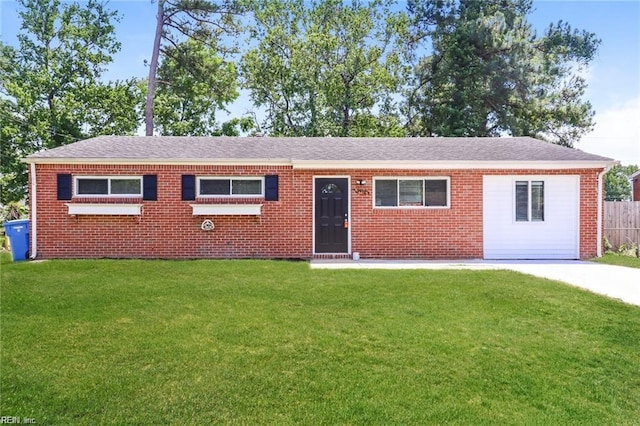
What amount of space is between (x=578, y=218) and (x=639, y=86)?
6.03 meters

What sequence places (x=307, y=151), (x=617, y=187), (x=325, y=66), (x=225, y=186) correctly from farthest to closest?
(x=617, y=187)
(x=325, y=66)
(x=307, y=151)
(x=225, y=186)

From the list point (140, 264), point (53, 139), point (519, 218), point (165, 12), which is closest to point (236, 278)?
point (140, 264)

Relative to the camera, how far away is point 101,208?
411 inches

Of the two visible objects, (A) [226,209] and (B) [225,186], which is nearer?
(A) [226,209]

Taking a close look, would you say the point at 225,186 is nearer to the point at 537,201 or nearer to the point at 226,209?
the point at 226,209

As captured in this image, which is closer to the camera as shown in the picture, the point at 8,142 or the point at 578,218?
the point at 578,218

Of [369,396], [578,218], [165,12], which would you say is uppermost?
[165,12]

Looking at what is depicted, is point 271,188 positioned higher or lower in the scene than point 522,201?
higher

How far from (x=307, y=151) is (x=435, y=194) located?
3908mm

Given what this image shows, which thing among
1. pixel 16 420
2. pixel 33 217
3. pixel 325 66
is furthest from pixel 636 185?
pixel 16 420

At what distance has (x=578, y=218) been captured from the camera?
36.4 ft

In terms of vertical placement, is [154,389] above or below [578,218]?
below

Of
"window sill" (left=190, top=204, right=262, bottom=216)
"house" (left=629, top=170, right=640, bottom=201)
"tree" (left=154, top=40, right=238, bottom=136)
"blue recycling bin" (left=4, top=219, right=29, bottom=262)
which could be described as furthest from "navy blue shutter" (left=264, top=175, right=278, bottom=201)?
"house" (left=629, top=170, right=640, bottom=201)

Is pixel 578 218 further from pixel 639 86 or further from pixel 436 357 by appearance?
pixel 436 357
